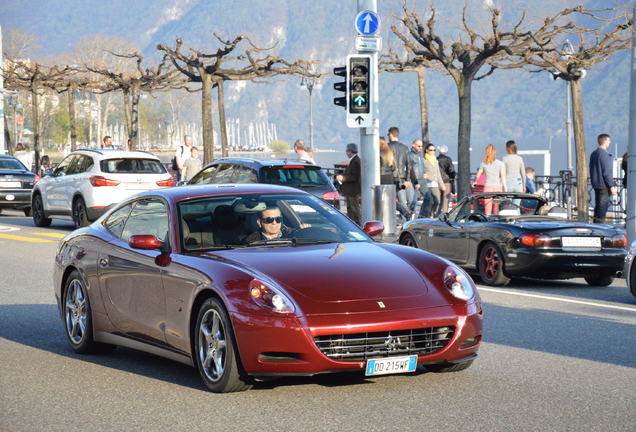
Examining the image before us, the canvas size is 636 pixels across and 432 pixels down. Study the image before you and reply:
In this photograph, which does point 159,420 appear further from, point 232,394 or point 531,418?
point 531,418

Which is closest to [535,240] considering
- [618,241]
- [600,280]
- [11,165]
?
[618,241]

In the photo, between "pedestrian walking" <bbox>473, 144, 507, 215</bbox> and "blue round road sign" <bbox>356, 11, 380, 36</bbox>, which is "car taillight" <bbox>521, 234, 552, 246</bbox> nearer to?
"pedestrian walking" <bbox>473, 144, 507, 215</bbox>

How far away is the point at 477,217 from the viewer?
16359mm

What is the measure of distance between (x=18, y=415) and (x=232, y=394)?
1.32 metres

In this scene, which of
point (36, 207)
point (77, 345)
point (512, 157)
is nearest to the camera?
point (77, 345)

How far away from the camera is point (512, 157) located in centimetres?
2369

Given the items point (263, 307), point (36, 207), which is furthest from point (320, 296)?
point (36, 207)

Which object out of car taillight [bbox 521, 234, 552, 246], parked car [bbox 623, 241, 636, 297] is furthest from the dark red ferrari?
car taillight [bbox 521, 234, 552, 246]

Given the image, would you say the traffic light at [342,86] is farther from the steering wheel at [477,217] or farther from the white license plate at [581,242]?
the white license plate at [581,242]

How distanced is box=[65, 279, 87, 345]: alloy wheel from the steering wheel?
7694 mm

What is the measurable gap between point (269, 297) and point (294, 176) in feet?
48.3

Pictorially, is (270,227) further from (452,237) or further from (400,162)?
(400,162)

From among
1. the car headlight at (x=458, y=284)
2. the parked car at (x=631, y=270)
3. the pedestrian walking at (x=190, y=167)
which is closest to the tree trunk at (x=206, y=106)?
the pedestrian walking at (x=190, y=167)

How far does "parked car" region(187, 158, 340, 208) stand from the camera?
70.6 feet
